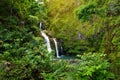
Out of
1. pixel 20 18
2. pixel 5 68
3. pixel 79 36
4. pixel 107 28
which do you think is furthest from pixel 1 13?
pixel 79 36

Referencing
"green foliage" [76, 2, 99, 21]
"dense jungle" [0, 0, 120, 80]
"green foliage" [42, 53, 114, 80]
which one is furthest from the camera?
"green foliage" [76, 2, 99, 21]

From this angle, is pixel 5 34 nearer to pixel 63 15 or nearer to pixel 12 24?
pixel 12 24

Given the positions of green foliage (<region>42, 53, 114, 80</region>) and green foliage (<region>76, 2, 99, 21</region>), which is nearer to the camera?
green foliage (<region>42, 53, 114, 80</region>)

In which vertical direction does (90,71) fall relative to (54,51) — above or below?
below

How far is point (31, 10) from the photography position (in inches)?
608

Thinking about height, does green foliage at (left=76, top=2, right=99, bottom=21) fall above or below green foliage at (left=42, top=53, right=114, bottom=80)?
above

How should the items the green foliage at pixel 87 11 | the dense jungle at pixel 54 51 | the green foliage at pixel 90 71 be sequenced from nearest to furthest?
1. the green foliage at pixel 90 71
2. the dense jungle at pixel 54 51
3. the green foliage at pixel 87 11

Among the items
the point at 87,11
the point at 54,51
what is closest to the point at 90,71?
the point at 87,11

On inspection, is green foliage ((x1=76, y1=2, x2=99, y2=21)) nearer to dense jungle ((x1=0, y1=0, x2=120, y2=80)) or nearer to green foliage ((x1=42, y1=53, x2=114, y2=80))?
dense jungle ((x1=0, y1=0, x2=120, y2=80))

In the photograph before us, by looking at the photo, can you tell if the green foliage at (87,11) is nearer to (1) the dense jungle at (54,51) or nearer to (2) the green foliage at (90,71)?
(1) the dense jungle at (54,51)

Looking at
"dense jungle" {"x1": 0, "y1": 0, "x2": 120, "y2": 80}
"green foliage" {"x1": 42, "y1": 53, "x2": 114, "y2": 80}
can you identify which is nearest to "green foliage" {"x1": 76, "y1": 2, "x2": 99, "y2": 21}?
"dense jungle" {"x1": 0, "y1": 0, "x2": 120, "y2": 80}

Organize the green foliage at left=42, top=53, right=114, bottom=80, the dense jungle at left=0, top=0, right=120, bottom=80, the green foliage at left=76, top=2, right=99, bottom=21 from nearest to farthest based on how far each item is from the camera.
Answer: the green foliage at left=42, top=53, right=114, bottom=80 < the dense jungle at left=0, top=0, right=120, bottom=80 < the green foliage at left=76, top=2, right=99, bottom=21

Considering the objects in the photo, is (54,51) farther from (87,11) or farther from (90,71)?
(90,71)

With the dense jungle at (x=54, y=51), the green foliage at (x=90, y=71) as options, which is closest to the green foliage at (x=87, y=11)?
the dense jungle at (x=54, y=51)
